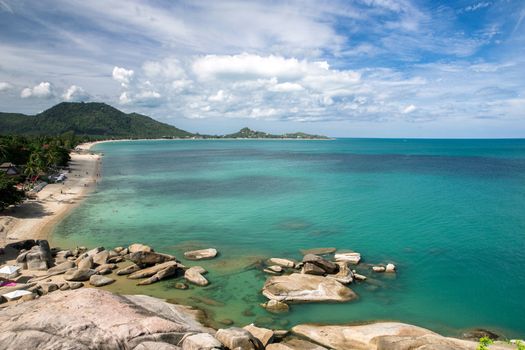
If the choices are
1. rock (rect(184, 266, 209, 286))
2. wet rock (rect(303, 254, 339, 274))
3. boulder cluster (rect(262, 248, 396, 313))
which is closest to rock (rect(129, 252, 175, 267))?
rock (rect(184, 266, 209, 286))

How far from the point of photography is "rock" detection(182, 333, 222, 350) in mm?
15828

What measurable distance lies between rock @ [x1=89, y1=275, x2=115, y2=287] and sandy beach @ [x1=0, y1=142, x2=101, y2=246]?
16.8 m

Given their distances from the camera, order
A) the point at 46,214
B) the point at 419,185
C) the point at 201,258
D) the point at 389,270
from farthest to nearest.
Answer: the point at 419,185
the point at 46,214
the point at 201,258
the point at 389,270

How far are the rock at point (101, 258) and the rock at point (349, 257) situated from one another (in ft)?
76.4

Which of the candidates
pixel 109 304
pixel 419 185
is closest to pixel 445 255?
pixel 109 304

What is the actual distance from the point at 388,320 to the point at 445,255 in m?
16.9

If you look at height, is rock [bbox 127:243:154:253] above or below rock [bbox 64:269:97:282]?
above

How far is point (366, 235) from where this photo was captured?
42.3 m

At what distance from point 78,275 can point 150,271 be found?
5.96 m

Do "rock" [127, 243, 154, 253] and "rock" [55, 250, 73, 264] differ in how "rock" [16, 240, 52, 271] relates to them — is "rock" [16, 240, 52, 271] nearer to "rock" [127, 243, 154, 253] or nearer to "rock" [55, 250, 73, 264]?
"rock" [55, 250, 73, 264]

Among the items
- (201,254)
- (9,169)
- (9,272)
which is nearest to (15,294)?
(9,272)

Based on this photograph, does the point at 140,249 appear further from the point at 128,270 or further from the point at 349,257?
the point at 349,257

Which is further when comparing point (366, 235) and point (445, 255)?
point (366, 235)

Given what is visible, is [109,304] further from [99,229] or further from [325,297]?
[99,229]
